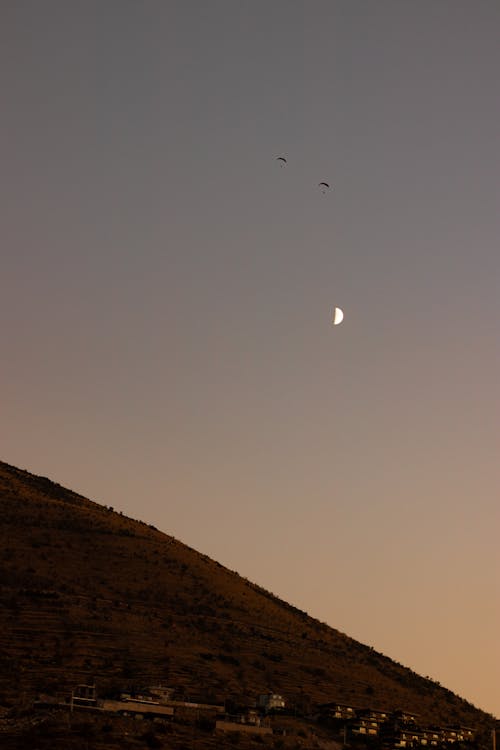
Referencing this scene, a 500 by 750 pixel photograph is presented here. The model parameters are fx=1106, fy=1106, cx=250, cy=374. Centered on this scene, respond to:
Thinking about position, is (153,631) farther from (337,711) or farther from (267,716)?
(267,716)

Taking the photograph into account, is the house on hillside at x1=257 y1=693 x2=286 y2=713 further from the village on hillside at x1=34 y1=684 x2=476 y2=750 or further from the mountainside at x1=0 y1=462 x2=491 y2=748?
the mountainside at x1=0 y1=462 x2=491 y2=748

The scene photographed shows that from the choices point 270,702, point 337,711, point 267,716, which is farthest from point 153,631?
point 267,716

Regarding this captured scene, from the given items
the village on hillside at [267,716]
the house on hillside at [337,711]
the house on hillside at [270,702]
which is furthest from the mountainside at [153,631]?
the village on hillside at [267,716]

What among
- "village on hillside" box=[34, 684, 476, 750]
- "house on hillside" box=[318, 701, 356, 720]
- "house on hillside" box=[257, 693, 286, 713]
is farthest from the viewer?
"house on hillside" box=[318, 701, 356, 720]

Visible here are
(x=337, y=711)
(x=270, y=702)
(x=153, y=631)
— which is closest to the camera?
(x=270, y=702)

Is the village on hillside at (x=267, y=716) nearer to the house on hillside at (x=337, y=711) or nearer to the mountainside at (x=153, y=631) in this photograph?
the house on hillside at (x=337, y=711)

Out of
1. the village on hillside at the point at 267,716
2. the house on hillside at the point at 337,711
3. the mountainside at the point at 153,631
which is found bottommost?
the village on hillside at the point at 267,716

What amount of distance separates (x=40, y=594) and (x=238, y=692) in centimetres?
1787

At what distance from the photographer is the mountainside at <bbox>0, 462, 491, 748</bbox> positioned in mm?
69875

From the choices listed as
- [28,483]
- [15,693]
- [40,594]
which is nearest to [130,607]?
[40,594]

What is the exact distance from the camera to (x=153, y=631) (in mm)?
80312

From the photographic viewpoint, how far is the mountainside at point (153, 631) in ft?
229

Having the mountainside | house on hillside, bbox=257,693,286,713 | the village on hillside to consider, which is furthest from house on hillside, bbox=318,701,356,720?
house on hillside, bbox=257,693,286,713

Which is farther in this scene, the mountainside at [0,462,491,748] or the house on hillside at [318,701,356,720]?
the house on hillside at [318,701,356,720]
